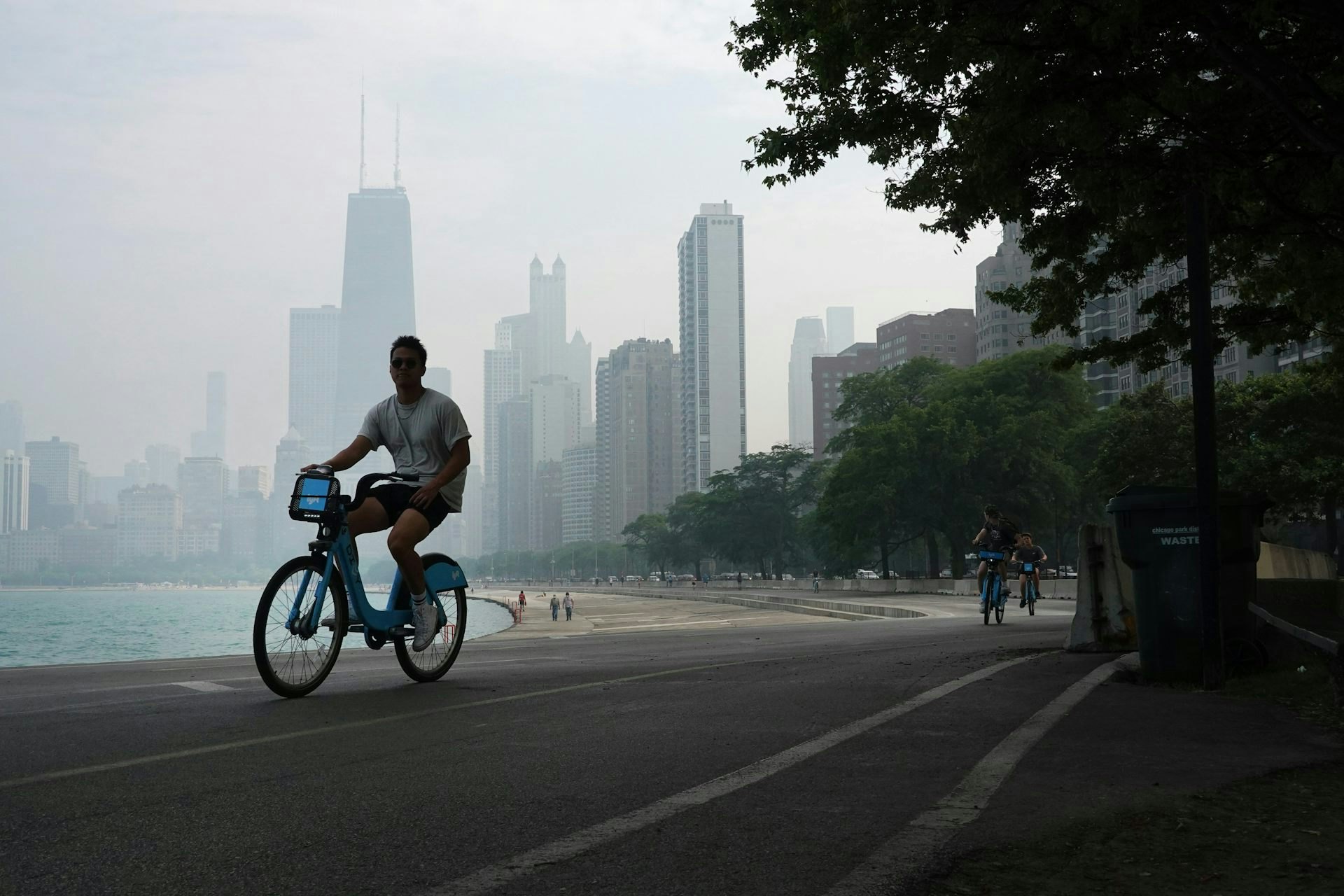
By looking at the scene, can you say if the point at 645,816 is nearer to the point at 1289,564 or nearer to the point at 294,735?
the point at 294,735

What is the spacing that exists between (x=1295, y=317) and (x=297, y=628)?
43.1ft

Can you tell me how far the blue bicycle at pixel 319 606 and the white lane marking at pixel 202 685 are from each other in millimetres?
637

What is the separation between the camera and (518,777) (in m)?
4.59

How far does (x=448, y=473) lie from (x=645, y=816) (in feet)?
12.6

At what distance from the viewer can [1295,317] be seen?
15.4 m

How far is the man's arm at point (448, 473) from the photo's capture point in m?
7.31

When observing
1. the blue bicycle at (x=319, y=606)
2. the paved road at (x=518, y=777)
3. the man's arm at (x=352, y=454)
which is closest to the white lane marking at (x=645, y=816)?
the paved road at (x=518, y=777)

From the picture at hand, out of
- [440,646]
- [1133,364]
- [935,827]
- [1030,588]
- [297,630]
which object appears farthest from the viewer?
[1133,364]

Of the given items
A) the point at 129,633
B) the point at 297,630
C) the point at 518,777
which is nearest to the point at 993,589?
the point at 297,630

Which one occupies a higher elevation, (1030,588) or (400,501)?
(400,501)

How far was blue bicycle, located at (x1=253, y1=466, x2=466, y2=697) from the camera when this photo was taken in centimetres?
695

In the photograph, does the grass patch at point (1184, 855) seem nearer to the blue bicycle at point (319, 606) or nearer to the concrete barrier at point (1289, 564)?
the blue bicycle at point (319, 606)

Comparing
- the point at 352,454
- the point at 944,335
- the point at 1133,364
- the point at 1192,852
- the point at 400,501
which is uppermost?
the point at 944,335

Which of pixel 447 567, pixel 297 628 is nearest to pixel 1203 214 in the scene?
pixel 447 567
